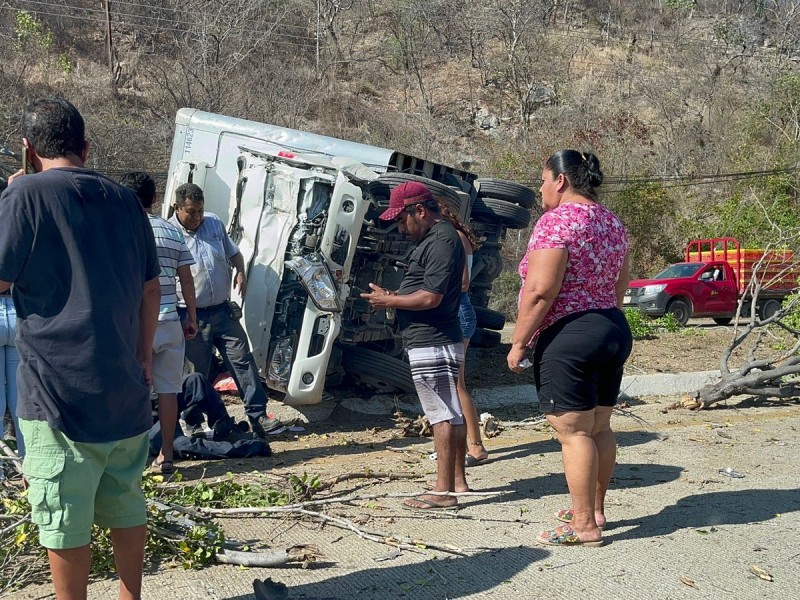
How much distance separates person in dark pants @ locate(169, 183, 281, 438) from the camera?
6.75 m

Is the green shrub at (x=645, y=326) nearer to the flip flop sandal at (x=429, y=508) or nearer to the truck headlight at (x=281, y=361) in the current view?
the truck headlight at (x=281, y=361)

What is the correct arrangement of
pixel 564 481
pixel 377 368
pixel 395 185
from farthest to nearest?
pixel 377 368 → pixel 395 185 → pixel 564 481

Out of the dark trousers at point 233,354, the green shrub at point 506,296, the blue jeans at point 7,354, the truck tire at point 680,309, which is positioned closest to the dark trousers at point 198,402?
the dark trousers at point 233,354

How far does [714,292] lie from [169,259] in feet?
57.4

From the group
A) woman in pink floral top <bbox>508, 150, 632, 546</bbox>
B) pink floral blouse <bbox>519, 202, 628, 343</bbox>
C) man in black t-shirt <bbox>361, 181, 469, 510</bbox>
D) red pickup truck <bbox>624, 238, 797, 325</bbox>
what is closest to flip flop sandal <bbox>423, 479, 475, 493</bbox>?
man in black t-shirt <bbox>361, 181, 469, 510</bbox>

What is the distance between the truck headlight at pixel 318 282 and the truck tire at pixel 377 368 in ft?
2.82

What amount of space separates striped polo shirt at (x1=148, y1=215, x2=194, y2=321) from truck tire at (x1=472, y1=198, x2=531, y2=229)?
4.15 m

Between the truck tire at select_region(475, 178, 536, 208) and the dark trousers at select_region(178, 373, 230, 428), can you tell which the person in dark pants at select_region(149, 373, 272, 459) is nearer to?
Result: the dark trousers at select_region(178, 373, 230, 428)

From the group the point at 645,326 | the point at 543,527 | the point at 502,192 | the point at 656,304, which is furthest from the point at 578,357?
the point at 656,304

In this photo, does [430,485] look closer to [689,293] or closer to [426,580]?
[426,580]

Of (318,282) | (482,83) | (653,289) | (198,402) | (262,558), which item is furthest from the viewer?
(482,83)

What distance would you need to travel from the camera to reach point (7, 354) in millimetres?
5125

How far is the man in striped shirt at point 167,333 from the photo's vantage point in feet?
19.4

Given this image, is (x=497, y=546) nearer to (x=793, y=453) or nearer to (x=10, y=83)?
(x=793, y=453)
